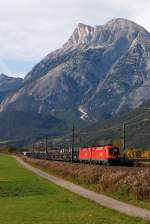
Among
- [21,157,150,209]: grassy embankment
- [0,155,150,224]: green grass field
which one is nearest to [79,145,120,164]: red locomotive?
[21,157,150,209]: grassy embankment

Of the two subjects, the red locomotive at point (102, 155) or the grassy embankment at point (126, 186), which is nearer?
the grassy embankment at point (126, 186)

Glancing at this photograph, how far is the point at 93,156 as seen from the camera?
358ft

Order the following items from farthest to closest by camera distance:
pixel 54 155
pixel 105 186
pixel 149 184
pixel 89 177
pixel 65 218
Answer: pixel 54 155 < pixel 89 177 < pixel 105 186 < pixel 149 184 < pixel 65 218

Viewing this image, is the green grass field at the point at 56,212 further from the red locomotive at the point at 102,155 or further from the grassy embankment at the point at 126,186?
the red locomotive at the point at 102,155

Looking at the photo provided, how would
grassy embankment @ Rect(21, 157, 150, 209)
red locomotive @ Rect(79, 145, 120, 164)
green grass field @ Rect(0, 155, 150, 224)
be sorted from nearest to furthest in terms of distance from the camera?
green grass field @ Rect(0, 155, 150, 224)
grassy embankment @ Rect(21, 157, 150, 209)
red locomotive @ Rect(79, 145, 120, 164)

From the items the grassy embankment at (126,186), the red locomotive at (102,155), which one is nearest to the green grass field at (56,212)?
the grassy embankment at (126,186)

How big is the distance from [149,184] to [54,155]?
139 metres

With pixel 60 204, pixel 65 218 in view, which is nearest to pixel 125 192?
pixel 60 204

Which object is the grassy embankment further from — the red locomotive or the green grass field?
the red locomotive

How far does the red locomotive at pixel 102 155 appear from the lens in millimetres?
93500

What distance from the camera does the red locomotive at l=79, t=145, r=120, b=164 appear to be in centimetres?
9350

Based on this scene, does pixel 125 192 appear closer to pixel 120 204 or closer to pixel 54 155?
pixel 120 204

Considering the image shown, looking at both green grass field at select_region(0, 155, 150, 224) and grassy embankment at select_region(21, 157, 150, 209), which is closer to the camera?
green grass field at select_region(0, 155, 150, 224)

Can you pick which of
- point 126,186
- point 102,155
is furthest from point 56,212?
point 102,155
